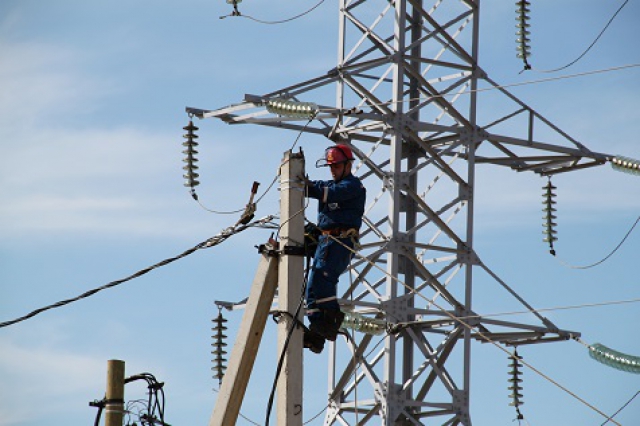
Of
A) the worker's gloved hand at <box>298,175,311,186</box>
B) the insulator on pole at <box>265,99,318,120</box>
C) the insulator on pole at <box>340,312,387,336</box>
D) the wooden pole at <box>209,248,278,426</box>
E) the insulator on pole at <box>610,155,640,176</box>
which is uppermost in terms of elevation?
the insulator on pole at <box>610,155,640,176</box>

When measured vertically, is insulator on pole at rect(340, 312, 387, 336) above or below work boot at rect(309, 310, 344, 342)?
above

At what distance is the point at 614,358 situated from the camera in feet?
75.0

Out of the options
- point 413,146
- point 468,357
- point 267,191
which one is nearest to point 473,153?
point 413,146

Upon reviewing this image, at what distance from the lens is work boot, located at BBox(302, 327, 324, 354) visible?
17.3 meters

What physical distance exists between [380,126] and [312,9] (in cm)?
200

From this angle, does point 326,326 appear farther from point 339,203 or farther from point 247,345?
point 339,203

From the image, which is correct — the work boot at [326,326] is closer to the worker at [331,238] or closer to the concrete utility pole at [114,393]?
the worker at [331,238]

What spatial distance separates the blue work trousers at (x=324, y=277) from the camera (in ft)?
57.0

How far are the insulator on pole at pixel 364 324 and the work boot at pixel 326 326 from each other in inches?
253

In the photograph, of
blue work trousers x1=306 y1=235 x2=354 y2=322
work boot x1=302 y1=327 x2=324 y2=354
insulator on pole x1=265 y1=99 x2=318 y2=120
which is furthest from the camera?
insulator on pole x1=265 y1=99 x2=318 y2=120

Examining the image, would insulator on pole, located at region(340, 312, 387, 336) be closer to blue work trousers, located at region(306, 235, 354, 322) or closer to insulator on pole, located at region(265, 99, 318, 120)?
insulator on pole, located at region(265, 99, 318, 120)

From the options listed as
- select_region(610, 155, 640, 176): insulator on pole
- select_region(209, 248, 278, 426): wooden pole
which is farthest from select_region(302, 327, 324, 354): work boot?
select_region(610, 155, 640, 176): insulator on pole

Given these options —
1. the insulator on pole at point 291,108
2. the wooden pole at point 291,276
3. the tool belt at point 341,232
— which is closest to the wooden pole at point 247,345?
the wooden pole at point 291,276

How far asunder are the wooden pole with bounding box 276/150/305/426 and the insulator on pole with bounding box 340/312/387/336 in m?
7.18
